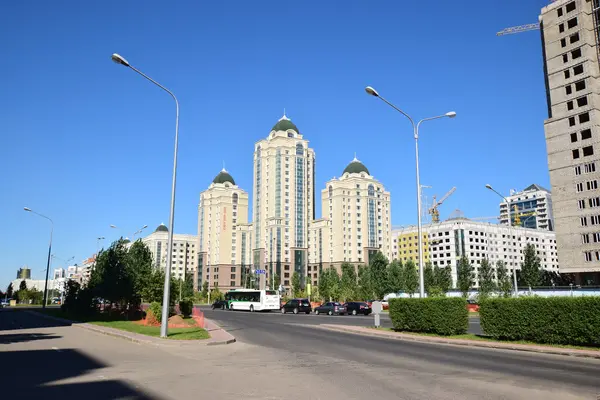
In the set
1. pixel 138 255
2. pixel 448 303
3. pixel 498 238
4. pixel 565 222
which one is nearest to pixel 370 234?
pixel 498 238

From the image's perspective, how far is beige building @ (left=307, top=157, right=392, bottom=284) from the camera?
151125mm

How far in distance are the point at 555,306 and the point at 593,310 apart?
1.49 meters

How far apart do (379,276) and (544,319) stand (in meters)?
76.5

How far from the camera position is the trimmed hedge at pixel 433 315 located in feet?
69.8

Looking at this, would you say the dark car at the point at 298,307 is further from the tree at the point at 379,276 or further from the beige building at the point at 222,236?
the beige building at the point at 222,236

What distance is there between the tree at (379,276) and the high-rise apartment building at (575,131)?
29974 millimetres

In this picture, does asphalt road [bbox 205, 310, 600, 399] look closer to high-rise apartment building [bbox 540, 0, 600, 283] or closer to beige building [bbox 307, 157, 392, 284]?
high-rise apartment building [bbox 540, 0, 600, 283]

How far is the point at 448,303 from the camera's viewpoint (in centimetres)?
2141

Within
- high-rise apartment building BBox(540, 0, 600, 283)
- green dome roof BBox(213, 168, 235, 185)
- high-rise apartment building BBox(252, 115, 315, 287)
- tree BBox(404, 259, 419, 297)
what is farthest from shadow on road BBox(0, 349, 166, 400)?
green dome roof BBox(213, 168, 235, 185)

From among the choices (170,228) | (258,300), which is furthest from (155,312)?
(258,300)

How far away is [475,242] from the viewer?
166 metres

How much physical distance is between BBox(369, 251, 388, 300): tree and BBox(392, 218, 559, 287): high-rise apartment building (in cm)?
6616

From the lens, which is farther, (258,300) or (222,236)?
(222,236)

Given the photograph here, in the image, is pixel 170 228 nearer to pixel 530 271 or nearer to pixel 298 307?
pixel 298 307
